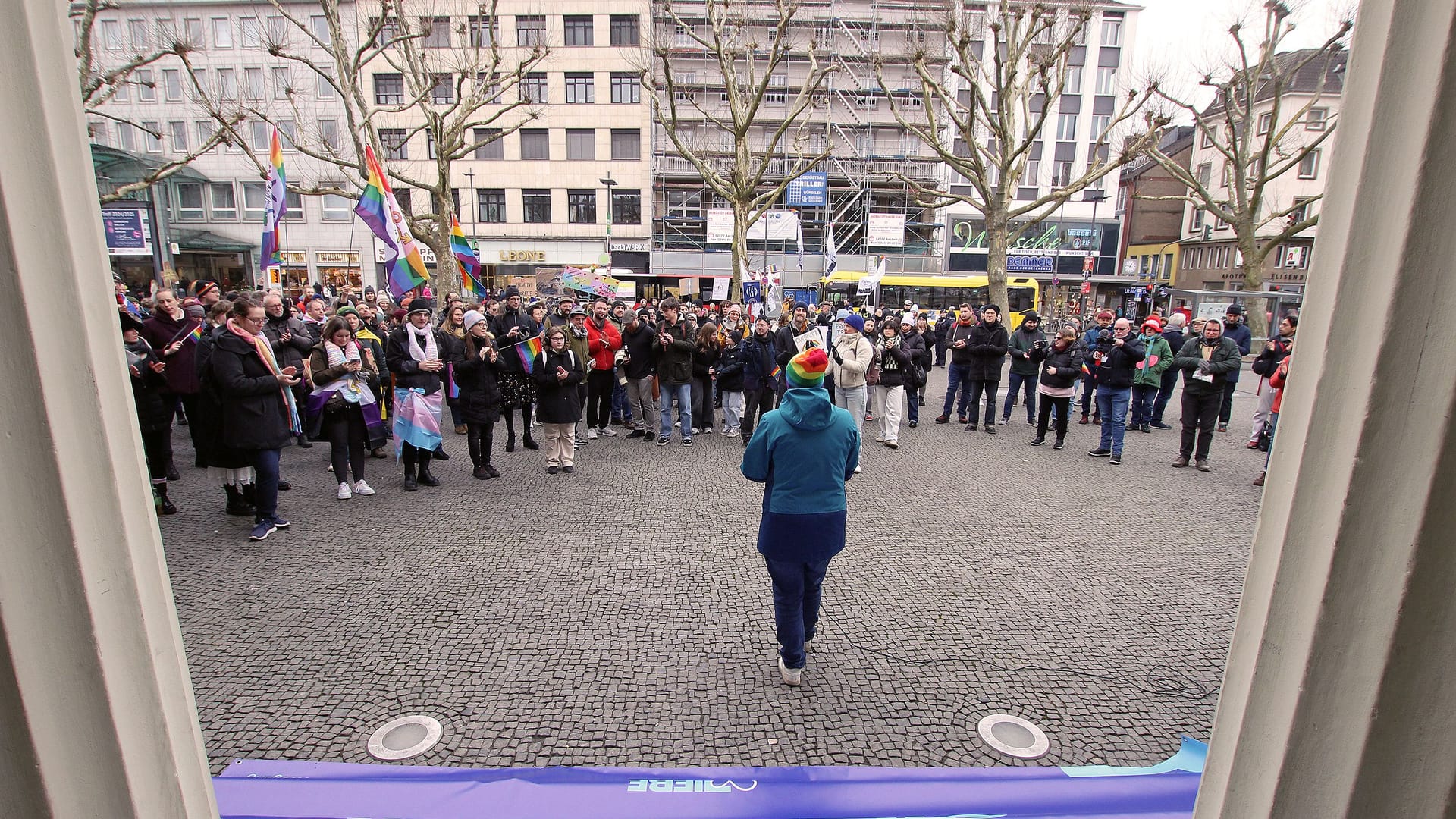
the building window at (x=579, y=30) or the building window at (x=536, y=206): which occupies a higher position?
the building window at (x=579, y=30)

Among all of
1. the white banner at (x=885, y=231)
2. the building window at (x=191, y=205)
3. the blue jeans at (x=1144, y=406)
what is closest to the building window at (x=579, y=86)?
the white banner at (x=885, y=231)

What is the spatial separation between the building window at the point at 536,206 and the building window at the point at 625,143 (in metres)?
4.31

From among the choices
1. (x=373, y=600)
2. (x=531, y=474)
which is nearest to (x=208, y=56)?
(x=531, y=474)

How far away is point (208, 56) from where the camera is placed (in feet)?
110

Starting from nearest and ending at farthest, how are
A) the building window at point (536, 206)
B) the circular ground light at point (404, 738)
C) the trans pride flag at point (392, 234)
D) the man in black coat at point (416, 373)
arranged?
1. the circular ground light at point (404, 738)
2. the man in black coat at point (416, 373)
3. the trans pride flag at point (392, 234)
4. the building window at point (536, 206)

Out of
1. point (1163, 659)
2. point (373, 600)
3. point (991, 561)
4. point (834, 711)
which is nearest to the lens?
point (834, 711)

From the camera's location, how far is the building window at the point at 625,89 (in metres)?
A: 36.5

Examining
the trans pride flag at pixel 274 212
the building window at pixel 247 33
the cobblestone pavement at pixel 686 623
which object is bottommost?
the cobblestone pavement at pixel 686 623

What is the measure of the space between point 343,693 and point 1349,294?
409cm

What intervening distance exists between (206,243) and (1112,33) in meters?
51.4

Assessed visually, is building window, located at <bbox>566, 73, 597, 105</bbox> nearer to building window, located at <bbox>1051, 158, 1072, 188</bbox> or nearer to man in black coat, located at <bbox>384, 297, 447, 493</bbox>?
building window, located at <bbox>1051, 158, 1072, 188</bbox>

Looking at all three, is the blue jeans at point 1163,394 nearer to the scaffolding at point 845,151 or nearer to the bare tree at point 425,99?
the bare tree at point 425,99

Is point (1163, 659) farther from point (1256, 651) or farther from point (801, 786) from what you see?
point (1256, 651)

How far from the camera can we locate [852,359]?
839cm
